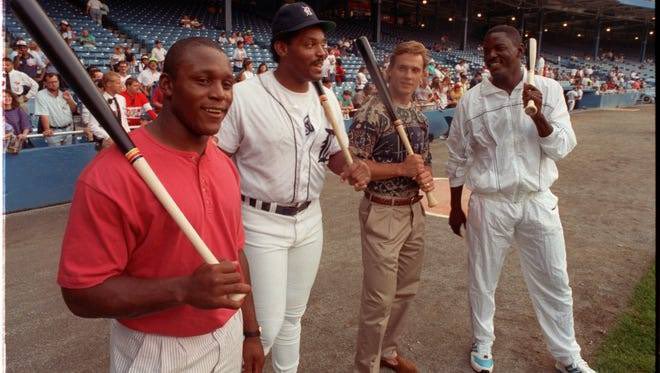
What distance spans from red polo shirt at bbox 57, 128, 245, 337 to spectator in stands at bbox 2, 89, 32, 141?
6303mm

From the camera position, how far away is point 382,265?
9.33ft

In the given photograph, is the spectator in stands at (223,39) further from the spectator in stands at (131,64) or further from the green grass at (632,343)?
the green grass at (632,343)

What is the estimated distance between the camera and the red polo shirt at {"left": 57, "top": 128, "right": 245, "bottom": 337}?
139 cm

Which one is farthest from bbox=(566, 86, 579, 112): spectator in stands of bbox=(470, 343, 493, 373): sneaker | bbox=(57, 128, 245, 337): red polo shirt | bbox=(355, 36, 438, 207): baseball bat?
bbox=(57, 128, 245, 337): red polo shirt

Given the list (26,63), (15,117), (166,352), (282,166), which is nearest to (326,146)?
(282,166)

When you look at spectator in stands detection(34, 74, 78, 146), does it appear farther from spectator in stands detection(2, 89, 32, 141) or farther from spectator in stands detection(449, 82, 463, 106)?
spectator in stands detection(449, 82, 463, 106)

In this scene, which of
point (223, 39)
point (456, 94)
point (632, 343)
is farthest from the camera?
point (223, 39)

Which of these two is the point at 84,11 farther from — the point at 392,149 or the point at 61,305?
the point at 392,149

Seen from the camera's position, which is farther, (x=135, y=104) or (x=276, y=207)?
(x=135, y=104)

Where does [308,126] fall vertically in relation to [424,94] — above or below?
above

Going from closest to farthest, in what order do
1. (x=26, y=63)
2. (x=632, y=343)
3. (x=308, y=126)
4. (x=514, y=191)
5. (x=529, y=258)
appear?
1. (x=308, y=126)
2. (x=514, y=191)
3. (x=529, y=258)
4. (x=632, y=343)
5. (x=26, y=63)

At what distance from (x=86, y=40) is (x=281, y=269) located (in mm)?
14579

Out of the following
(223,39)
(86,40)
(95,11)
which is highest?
(95,11)

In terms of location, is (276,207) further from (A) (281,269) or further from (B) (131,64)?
(B) (131,64)
